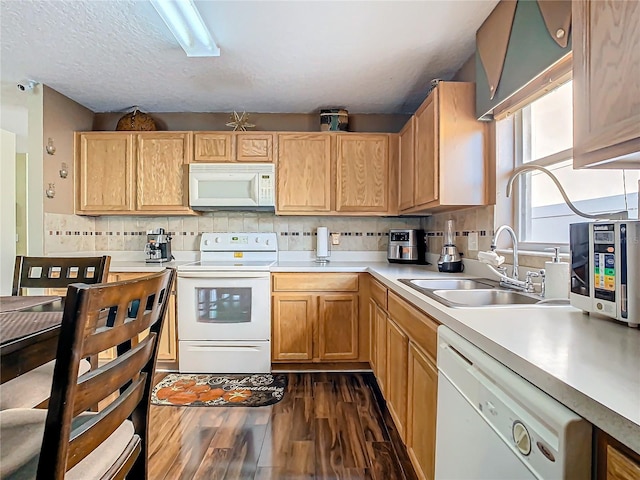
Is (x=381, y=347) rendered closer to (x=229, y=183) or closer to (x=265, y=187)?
(x=265, y=187)

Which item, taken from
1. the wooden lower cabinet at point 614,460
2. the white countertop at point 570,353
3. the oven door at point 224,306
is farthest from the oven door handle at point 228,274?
the wooden lower cabinet at point 614,460

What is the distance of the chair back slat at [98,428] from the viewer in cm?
73

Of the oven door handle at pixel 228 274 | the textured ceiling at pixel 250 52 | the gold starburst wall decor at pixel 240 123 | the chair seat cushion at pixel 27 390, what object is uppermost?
the textured ceiling at pixel 250 52

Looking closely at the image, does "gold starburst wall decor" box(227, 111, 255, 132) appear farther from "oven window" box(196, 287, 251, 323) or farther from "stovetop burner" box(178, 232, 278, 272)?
"oven window" box(196, 287, 251, 323)

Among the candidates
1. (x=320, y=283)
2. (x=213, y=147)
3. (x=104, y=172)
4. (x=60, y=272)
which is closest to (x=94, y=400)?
(x=60, y=272)

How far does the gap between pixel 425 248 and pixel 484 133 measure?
1.31 meters

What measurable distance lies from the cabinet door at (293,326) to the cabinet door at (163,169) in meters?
1.23

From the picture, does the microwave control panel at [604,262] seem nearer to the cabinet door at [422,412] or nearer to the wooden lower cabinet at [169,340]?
the cabinet door at [422,412]

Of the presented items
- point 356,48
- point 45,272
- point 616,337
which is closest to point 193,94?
point 356,48

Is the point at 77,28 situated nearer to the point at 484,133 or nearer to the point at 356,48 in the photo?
the point at 356,48

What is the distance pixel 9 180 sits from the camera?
281 cm

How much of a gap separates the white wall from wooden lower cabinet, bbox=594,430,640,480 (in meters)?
3.67

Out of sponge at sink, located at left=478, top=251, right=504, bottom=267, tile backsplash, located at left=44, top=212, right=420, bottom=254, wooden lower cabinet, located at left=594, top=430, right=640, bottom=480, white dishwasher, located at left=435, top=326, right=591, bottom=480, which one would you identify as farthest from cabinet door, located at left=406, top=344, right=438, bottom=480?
tile backsplash, located at left=44, top=212, right=420, bottom=254

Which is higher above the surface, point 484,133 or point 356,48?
point 356,48
